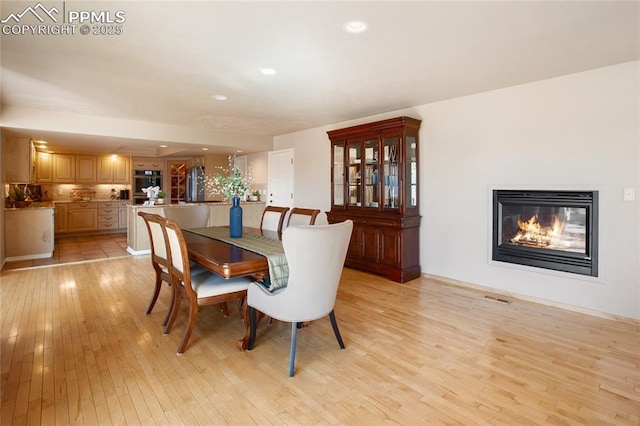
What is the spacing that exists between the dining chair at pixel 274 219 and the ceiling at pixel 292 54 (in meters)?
1.40

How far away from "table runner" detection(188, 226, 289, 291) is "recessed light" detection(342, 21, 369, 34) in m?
1.72

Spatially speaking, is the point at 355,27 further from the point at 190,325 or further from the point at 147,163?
the point at 147,163

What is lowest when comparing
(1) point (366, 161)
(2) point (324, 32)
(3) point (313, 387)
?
(3) point (313, 387)

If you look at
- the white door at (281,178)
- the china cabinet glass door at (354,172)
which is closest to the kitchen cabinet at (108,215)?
the white door at (281,178)

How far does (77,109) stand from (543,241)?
20.5ft

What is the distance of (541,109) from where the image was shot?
366cm

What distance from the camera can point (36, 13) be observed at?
2254 millimetres

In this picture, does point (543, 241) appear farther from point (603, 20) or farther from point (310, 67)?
point (310, 67)

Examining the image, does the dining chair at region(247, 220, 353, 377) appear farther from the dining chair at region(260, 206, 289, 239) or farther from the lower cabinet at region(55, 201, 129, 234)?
the lower cabinet at region(55, 201, 129, 234)

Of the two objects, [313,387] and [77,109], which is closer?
[313,387]

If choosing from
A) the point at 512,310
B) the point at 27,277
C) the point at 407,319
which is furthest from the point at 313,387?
the point at 27,277

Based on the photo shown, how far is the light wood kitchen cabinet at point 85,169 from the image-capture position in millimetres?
8641

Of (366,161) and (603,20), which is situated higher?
(603,20)

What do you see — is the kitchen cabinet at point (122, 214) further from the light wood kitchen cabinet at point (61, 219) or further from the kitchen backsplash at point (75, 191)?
the light wood kitchen cabinet at point (61, 219)
